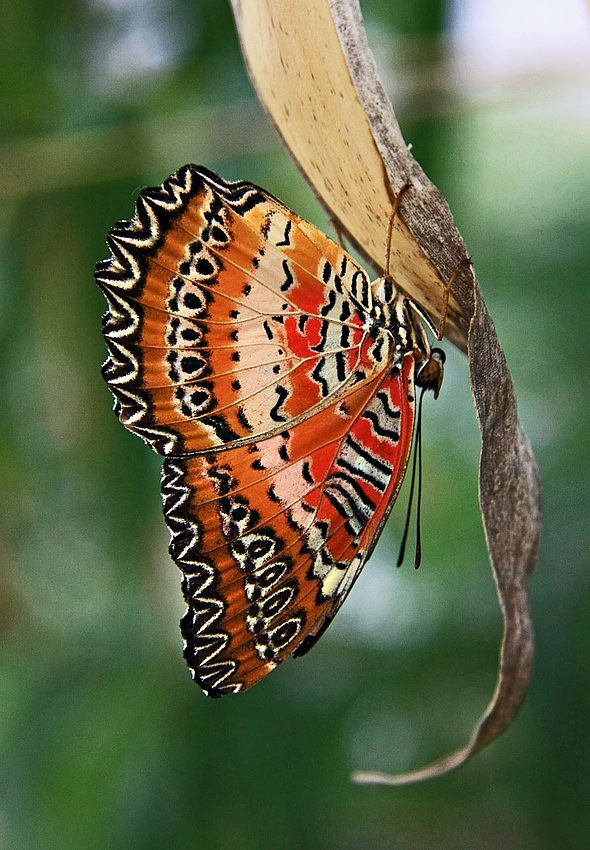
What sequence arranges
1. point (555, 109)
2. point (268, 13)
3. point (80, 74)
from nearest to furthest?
point (268, 13)
point (80, 74)
point (555, 109)

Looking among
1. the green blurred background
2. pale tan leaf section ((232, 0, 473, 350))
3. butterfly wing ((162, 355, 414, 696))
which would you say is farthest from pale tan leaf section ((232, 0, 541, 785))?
the green blurred background

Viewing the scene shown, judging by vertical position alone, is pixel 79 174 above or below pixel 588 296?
above

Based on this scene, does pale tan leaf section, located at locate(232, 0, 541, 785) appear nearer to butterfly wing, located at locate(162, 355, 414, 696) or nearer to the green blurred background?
butterfly wing, located at locate(162, 355, 414, 696)

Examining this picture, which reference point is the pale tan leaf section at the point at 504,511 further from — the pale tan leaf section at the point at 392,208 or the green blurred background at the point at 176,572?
the green blurred background at the point at 176,572

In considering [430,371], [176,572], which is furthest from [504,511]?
[176,572]

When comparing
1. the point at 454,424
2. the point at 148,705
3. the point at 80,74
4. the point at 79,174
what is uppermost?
the point at 80,74

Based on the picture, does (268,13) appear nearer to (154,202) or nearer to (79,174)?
(154,202)

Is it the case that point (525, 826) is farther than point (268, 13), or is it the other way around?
point (525, 826)

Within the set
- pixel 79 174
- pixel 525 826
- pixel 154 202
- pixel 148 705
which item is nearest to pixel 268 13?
pixel 154 202
